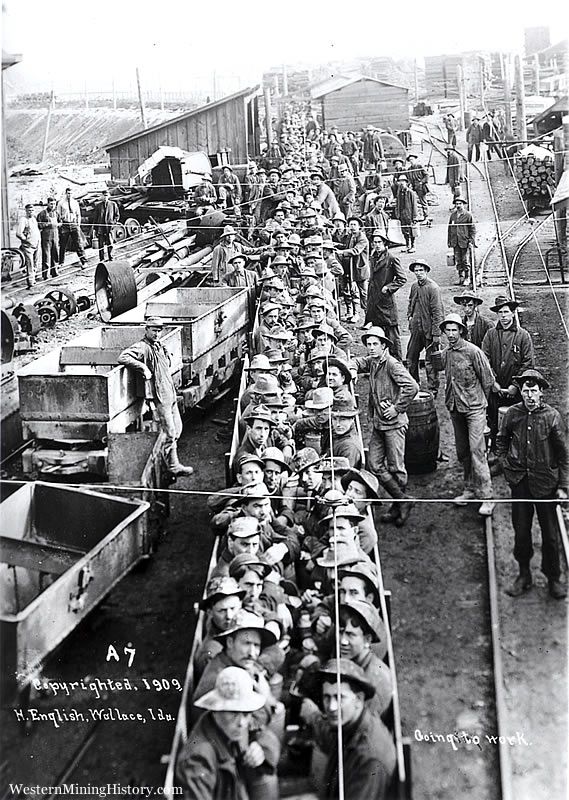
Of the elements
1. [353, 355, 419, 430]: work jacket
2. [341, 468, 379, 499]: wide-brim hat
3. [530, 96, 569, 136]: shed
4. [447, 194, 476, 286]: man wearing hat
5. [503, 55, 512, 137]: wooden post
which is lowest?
[341, 468, 379, 499]: wide-brim hat

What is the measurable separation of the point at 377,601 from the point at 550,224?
41.0 feet

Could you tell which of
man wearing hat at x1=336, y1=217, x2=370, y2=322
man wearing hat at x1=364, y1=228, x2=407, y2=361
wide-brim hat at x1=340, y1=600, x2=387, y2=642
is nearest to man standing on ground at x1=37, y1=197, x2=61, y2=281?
man wearing hat at x1=336, y1=217, x2=370, y2=322

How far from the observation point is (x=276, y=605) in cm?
450

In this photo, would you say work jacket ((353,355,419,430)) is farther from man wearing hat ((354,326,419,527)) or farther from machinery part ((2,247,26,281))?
machinery part ((2,247,26,281))

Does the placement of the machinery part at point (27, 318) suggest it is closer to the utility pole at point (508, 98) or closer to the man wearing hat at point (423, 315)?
the man wearing hat at point (423, 315)

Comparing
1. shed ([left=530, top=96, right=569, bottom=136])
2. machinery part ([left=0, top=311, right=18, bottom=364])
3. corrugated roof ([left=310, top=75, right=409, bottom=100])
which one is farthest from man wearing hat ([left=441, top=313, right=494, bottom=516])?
corrugated roof ([left=310, top=75, right=409, bottom=100])

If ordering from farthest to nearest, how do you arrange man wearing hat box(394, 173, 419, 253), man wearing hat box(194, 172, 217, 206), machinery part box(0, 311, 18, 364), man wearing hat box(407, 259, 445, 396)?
1. man wearing hat box(194, 172, 217, 206)
2. man wearing hat box(394, 173, 419, 253)
3. machinery part box(0, 311, 18, 364)
4. man wearing hat box(407, 259, 445, 396)

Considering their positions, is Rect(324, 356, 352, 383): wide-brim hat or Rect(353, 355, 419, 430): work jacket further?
Rect(324, 356, 352, 383): wide-brim hat

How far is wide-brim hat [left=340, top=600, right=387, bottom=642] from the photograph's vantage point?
4.11m

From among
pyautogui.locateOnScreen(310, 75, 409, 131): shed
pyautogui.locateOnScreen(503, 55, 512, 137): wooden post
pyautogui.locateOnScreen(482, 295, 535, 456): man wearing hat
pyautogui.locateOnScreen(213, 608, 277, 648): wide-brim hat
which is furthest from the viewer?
pyautogui.locateOnScreen(310, 75, 409, 131): shed

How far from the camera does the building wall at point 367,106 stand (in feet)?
79.6

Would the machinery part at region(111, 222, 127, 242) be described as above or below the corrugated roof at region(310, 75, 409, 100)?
below

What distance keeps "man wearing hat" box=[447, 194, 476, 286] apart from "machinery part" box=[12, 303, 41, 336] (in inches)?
267

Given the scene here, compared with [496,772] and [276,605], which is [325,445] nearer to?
[276,605]
